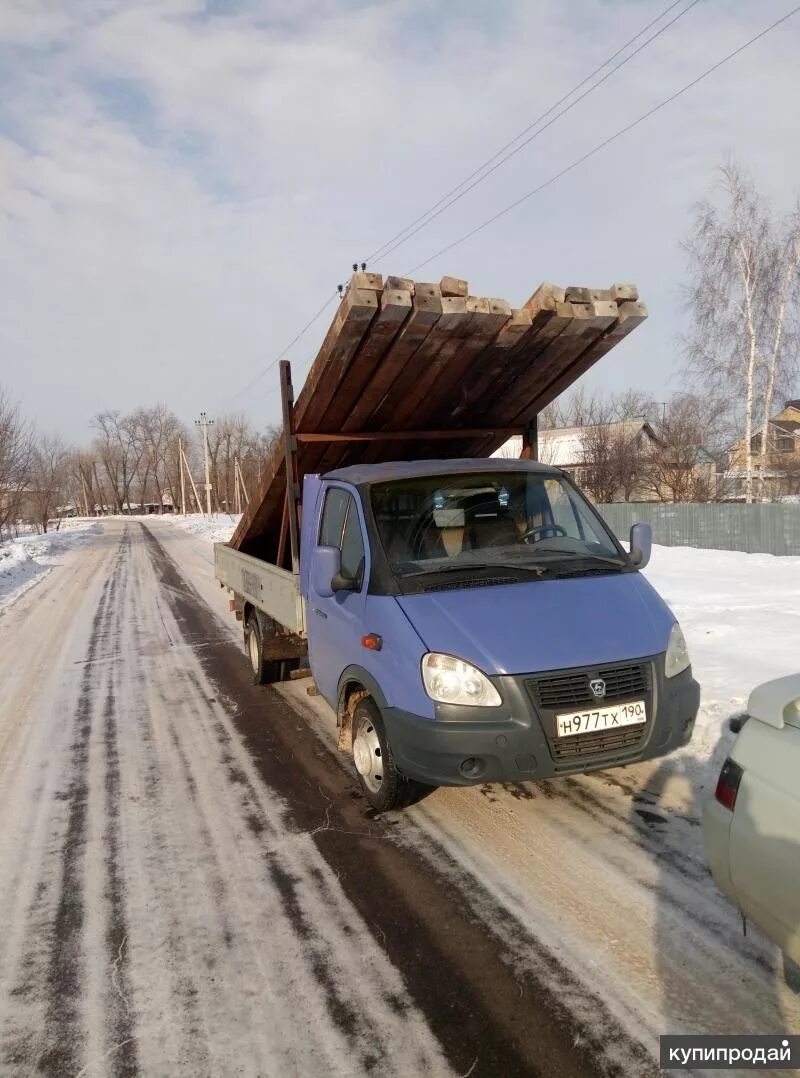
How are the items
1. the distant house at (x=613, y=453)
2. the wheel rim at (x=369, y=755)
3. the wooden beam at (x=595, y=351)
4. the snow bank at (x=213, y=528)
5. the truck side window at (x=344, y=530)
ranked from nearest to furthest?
1. the wheel rim at (x=369, y=755)
2. the truck side window at (x=344, y=530)
3. the wooden beam at (x=595, y=351)
4. the distant house at (x=613, y=453)
5. the snow bank at (x=213, y=528)

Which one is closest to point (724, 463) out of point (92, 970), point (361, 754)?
point (361, 754)

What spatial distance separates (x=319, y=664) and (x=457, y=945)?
2373 mm

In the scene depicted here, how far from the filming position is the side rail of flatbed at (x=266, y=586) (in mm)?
5492

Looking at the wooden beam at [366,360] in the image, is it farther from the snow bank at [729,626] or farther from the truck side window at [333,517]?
the snow bank at [729,626]

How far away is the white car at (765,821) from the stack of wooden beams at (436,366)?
3505mm

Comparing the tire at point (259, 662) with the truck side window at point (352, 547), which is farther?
the tire at point (259, 662)

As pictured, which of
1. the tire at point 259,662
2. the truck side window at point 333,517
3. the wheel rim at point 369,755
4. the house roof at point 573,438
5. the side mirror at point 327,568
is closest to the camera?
the wheel rim at point 369,755

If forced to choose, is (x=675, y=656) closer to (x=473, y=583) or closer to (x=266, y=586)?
(x=473, y=583)

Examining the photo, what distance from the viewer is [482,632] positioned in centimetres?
350

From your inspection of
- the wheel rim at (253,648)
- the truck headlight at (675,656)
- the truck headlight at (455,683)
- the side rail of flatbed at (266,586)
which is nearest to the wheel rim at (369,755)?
the truck headlight at (455,683)

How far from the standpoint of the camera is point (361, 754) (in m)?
4.17

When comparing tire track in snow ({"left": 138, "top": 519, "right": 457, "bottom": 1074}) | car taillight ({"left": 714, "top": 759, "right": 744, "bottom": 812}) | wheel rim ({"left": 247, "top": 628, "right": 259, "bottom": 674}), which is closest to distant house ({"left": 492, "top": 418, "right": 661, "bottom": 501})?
wheel rim ({"left": 247, "top": 628, "right": 259, "bottom": 674})

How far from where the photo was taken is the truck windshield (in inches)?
167

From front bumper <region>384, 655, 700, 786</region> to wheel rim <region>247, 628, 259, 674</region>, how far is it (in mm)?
3915
